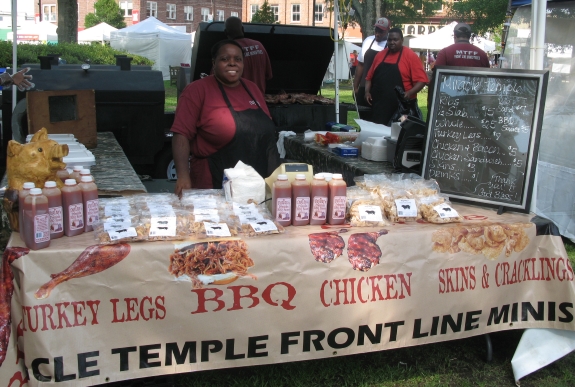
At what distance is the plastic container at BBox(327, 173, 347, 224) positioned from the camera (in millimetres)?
2660

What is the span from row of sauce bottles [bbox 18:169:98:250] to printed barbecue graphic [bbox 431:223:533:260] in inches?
61.9

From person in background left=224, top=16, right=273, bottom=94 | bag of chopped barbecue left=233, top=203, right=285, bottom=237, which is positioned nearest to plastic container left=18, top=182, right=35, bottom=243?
bag of chopped barbecue left=233, top=203, right=285, bottom=237

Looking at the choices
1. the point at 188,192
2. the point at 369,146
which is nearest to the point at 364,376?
the point at 188,192

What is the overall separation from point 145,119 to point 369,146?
255cm

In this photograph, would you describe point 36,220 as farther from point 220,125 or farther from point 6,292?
point 220,125

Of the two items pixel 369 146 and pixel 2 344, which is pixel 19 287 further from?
pixel 369 146

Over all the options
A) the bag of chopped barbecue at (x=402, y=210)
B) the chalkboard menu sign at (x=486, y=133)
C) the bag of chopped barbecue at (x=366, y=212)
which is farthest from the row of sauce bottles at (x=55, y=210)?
the chalkboard menu sign at (x=486, y=133)

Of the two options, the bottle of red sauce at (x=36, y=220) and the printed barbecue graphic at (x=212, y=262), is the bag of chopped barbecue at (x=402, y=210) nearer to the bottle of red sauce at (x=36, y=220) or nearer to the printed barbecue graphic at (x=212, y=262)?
the printed barbecue graphic at (x=212, y=262)

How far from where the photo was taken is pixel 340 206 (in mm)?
2711

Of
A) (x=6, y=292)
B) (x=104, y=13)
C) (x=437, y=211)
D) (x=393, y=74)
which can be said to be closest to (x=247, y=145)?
(x=437, y=211)

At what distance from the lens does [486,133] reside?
3221 mm

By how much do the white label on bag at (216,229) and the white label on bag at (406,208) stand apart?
872 millimetres

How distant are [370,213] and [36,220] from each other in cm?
146

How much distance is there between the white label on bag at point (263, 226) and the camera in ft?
8.43
